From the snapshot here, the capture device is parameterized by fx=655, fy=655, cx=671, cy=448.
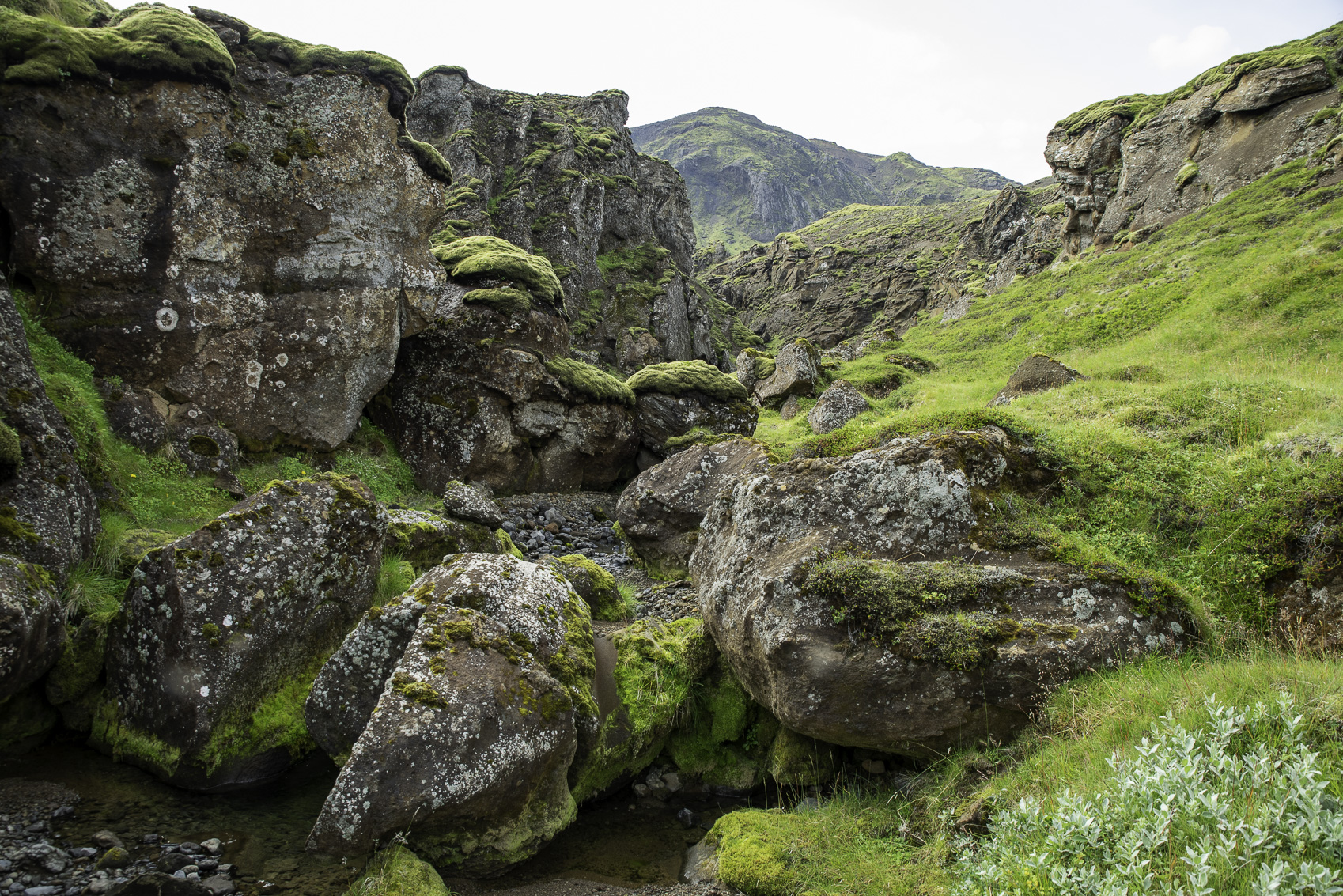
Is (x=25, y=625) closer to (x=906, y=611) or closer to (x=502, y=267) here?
(x=906, y=611)

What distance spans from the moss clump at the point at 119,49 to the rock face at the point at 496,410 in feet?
28.9

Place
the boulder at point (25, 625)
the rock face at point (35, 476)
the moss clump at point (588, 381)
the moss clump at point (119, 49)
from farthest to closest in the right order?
the moss clump at point (588, 381)
the moss clump at point (119, 49)
the rock face at point (35, 476)
the boulder at point (25, 625)

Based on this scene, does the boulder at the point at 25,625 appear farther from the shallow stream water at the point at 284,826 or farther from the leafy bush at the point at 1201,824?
the leafy bush at the point at 1201,824

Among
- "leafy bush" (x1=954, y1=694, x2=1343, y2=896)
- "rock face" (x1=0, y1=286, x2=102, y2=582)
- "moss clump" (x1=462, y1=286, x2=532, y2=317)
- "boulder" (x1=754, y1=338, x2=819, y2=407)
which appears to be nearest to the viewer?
"leafy bush" (x1=954, y1=694, x2=1343, y2=896)

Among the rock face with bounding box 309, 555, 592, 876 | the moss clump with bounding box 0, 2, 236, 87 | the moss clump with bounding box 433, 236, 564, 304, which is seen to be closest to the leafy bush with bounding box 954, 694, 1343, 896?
the rock face with bounding box 309, 555, 592, 876

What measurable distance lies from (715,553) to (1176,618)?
18.9ft

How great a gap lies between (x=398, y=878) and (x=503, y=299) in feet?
64.1

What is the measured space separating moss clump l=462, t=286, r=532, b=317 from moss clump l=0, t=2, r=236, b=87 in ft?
28.5

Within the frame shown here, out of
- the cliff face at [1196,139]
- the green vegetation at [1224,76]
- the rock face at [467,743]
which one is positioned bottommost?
the rock face at [467,743]

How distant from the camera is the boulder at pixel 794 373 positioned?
28.6 metres

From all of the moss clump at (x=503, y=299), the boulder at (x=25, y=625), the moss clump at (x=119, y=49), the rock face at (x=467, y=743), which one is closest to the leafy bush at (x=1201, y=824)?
the rock face at (x=467, y=743)

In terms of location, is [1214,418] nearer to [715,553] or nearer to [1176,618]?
[1176,618]

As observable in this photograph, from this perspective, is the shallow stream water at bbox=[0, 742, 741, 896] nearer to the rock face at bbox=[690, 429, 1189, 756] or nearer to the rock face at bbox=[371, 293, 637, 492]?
the rock face at bbox=[690, 429, 1189, 756]

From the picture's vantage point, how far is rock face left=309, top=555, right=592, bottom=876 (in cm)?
662
